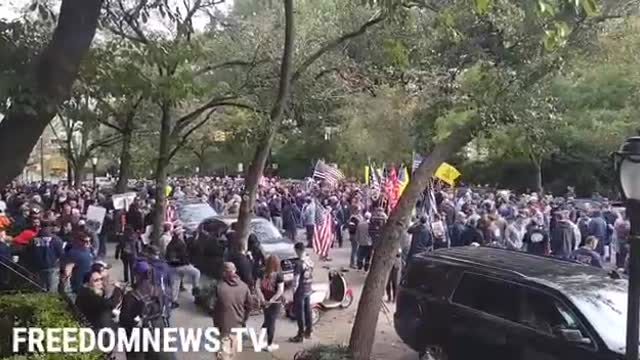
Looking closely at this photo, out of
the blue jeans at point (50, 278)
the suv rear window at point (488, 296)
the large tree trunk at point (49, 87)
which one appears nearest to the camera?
the large tree trunk at point (49, 87)

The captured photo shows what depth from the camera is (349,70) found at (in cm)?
1712

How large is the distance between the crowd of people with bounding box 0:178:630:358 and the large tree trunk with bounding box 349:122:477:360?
1489mm

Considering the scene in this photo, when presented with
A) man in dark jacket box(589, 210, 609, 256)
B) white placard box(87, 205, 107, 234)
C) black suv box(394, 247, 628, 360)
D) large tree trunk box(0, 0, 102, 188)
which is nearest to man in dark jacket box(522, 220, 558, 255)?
man in dark jacket box(589, 210, 609, 256)

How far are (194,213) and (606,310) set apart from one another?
14294 millimetres

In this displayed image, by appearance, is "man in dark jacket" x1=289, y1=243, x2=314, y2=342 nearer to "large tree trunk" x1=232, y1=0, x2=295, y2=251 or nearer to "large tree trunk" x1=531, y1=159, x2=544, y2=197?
"large tree trunk" x1=232, y1=0, x2=295, y2=251

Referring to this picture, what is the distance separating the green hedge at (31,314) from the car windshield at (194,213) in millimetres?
11227

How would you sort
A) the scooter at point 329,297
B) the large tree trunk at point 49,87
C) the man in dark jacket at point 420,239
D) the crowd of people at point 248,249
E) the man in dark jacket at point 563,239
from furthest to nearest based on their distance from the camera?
1. the man in dark jacket at point 563,239
2. the man in dark jacket at point 420,239
3. the scooter at point 329,297
4. the crowd of people at point 248,249
5. the large tree trunk at point 49,87

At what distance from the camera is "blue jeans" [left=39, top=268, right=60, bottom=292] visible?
12.9 metres

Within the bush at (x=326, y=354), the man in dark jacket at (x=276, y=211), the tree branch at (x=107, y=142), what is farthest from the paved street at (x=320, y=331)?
the tree branch at (x=107, y=142)

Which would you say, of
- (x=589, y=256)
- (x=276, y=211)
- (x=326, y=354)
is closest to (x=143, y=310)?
(x=326, y=354)

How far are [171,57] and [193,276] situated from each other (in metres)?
4.29

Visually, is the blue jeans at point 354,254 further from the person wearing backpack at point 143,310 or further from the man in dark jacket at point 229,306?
the person wearing backpack at point 143,310

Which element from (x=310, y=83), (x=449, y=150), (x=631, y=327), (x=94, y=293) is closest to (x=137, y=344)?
(x=94, y=293)

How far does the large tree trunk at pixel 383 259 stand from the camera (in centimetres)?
948
